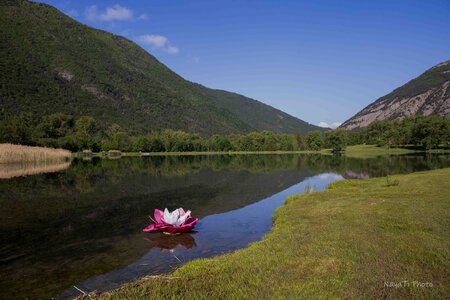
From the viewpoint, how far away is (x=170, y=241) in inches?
621

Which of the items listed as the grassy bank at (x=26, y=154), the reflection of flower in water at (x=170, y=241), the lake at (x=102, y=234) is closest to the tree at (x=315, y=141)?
the grassy bank at (x=26, y=154)

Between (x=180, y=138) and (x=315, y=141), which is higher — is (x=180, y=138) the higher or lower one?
the higher one

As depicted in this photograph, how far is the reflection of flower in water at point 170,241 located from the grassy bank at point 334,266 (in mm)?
4086

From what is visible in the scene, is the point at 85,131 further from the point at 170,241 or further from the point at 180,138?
the point at 170,241

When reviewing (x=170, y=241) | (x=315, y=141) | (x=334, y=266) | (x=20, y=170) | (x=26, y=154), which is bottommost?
(x=170, y=241)

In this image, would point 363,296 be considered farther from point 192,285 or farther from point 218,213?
point 218,213

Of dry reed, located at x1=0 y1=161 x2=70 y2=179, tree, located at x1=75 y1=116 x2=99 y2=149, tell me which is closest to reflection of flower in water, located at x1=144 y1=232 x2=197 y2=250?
dry reed, located at x1=0 y1=161 x2=70 y2=179

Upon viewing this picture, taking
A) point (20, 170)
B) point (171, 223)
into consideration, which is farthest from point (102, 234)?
point (20, 170)

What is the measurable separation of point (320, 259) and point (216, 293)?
329 centimetres

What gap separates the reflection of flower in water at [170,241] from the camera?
1495cm

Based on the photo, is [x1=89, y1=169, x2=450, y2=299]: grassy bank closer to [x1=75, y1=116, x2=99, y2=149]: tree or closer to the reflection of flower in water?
the reflection of flower in water

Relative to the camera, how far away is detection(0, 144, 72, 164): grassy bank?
6080 cm

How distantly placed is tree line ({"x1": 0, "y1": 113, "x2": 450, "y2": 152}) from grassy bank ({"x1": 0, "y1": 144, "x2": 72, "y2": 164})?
141ft

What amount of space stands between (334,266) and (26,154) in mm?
67849
